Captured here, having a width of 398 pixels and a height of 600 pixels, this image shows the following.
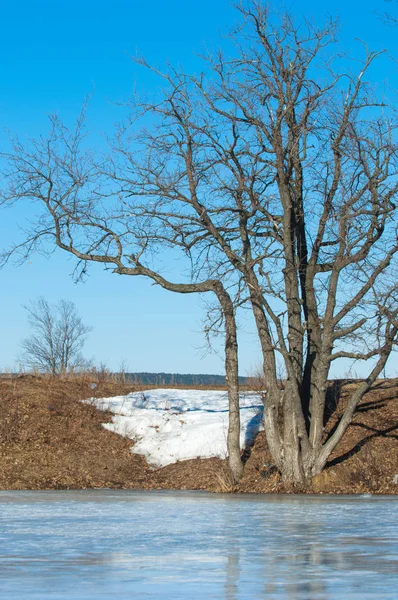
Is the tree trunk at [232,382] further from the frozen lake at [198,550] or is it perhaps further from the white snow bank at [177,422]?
the frozen lake at [198,550]

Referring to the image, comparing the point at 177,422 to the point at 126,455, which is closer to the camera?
the point at 126,455

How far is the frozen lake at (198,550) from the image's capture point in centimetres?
655

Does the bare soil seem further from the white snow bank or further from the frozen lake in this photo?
the frozen lake

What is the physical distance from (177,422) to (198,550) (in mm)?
16355

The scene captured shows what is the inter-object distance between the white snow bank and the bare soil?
1.36 feet

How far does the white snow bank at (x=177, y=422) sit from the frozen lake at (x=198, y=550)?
7602 mm

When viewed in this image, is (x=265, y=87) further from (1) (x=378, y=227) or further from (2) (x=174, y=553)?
(2) (x=174, y=553)

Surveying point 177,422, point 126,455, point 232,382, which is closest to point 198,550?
point 232,382

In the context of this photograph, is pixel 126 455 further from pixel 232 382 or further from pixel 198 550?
pixel 198 550

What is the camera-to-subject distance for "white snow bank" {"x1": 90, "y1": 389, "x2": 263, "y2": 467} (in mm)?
A: 23734

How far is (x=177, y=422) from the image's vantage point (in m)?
25.4

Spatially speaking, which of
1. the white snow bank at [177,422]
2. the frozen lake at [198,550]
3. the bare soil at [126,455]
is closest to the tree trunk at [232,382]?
the bare soil at [126,455]

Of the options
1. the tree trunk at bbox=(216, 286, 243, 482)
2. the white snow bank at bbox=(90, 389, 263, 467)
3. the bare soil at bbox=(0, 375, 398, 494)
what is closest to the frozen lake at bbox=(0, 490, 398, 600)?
the bare soil at bbox=(0, 375, 398, 494)

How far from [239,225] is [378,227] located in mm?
3508
